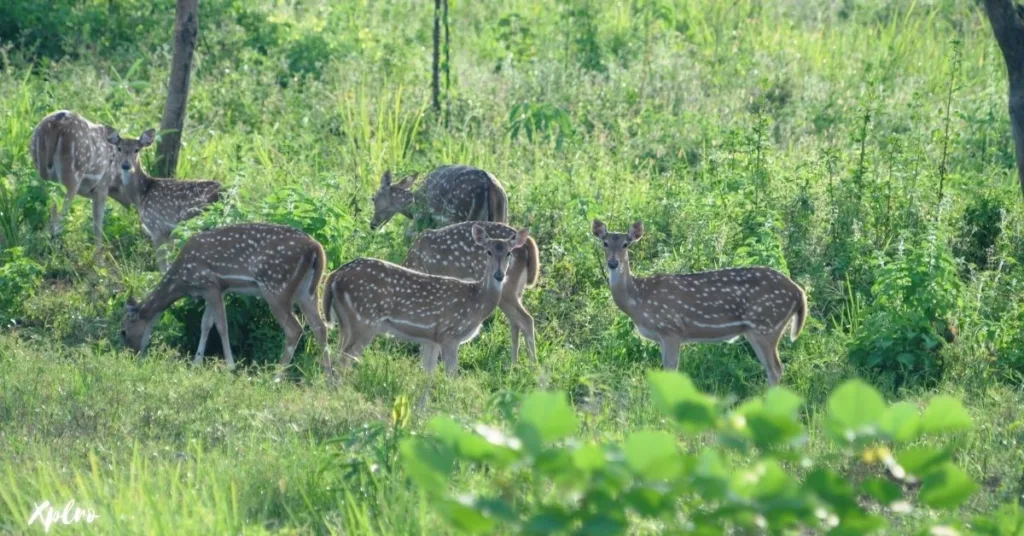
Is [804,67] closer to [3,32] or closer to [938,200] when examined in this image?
[938,200]

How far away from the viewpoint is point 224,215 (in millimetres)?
12094

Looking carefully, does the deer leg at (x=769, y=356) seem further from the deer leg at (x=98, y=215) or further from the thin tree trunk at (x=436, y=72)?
the thin tree trunk at (x=436, y=72)

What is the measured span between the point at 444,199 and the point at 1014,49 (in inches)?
204

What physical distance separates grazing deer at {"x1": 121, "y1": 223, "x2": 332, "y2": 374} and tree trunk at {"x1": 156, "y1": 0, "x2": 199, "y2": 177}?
114 inches

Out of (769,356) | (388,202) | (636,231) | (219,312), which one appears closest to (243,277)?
(219,312)

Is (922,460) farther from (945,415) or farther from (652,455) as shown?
(652,455)

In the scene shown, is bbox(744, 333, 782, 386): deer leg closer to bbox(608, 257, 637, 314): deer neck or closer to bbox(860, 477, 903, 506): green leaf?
bbox(608, 257, 637, 314): deer neck

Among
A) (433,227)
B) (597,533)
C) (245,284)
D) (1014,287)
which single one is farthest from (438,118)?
(597,533)

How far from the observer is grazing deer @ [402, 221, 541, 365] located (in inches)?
457

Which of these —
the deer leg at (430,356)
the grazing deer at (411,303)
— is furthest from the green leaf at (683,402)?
the deer leg at (430,356)

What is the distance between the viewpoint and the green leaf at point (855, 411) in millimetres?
3924

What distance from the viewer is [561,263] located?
1246cm

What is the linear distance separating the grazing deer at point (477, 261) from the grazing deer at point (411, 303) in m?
0.59

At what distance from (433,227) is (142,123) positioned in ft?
12.3
